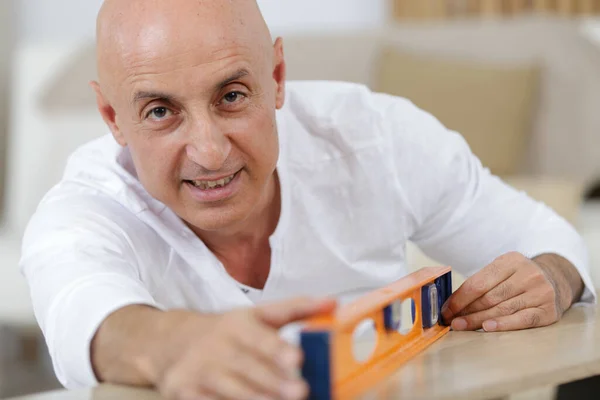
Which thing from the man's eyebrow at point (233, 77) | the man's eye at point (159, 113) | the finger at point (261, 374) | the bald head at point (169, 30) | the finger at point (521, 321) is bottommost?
the finger at point (521, 321)

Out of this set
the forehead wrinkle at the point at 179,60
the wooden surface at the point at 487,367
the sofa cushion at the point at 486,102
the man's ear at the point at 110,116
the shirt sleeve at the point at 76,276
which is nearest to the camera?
the wooden surface at the point at 487,367

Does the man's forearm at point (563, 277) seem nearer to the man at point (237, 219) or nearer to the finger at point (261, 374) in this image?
the man at point (237, 219)

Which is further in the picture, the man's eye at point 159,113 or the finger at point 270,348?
the man's eye at point 159,113

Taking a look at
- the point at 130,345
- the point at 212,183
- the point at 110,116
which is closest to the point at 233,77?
the point at 212,183

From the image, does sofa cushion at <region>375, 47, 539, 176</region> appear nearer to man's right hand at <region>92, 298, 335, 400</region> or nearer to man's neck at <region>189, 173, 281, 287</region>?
man's neck at <region>189, 173, 281, 287</region>

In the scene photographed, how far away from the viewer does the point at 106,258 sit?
106 cm

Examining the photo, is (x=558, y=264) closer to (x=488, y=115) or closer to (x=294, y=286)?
(x=294, y=286)

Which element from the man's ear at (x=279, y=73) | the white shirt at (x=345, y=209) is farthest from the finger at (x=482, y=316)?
the man's ear at (x=279, y=73)

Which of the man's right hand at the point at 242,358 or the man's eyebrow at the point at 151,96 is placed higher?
the man's eyebrow at the point at 151,96

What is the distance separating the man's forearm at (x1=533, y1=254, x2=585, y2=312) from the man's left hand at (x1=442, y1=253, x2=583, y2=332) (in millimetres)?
32

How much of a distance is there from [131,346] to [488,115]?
1.98 m

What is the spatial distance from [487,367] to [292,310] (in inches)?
9.5

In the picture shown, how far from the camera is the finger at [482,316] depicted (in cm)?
109

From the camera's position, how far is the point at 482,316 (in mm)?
1095
